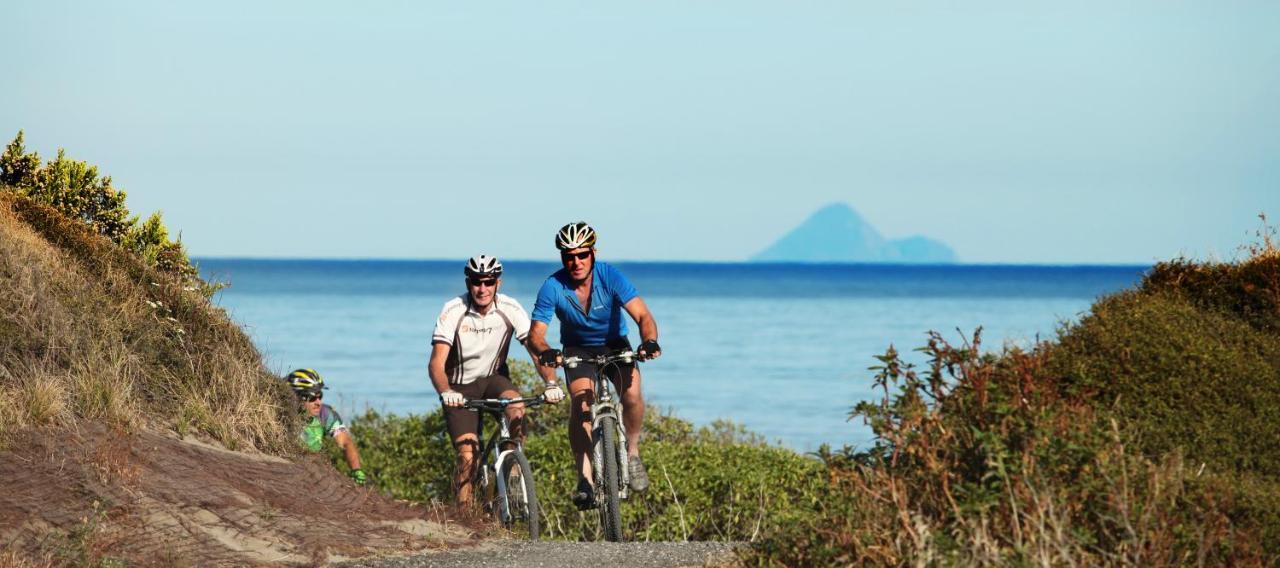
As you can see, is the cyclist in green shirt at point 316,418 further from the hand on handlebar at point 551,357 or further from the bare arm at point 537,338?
the hand on handlebar at point 551,357

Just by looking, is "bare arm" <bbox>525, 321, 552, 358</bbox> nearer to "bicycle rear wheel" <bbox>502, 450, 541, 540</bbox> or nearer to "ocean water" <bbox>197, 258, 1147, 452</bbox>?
"bicycle rear wheel" <bbox>502, 450, 541, 540</bbox>

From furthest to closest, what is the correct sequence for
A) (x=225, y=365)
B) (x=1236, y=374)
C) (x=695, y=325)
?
(x=695, y=325), (x=225, y=365), (x=1236, y=374)

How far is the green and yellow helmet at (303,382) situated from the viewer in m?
12.4

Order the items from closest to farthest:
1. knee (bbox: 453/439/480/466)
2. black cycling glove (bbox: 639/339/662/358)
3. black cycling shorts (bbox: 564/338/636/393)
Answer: black cycling glove (bbox: 639/339/662/358)
black cycling shorts (bbox: 564/338/636/393)
knee (bbox: 453/439/480/466)

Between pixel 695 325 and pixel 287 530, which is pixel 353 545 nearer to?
pixel 287 530

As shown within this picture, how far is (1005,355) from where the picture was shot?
8352 millimetres

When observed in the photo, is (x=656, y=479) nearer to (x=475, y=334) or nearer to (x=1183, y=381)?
(x=475, y=334)

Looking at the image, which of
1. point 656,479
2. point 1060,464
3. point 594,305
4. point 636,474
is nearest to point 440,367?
point 594,305

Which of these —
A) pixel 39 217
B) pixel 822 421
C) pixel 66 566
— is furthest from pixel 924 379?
pixel 822 421

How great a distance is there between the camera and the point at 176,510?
30.3ft

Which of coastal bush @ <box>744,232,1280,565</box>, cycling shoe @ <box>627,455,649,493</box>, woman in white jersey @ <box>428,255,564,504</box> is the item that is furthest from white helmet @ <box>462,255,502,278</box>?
coastal bush @ <box>744,232,1280,565</box>

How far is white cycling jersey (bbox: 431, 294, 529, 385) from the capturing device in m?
10.9

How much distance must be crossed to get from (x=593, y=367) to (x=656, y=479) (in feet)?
10.1

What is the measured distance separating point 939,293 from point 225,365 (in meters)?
120
